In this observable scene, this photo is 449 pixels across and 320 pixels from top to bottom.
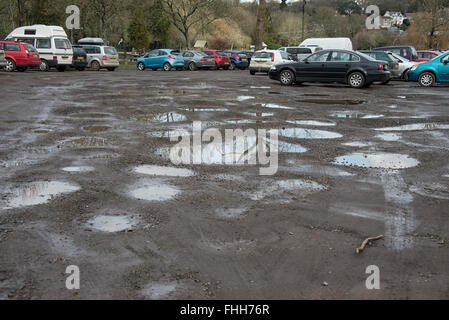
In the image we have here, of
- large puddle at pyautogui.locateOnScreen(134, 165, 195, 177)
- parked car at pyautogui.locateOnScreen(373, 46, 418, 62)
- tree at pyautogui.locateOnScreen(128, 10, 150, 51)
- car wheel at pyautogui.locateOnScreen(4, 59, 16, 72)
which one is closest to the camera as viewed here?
large puddle at pyautogui.locateOnScreen(134, 165, 195, 177)

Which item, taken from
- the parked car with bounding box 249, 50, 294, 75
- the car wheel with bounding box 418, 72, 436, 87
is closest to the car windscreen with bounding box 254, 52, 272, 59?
the parked car with bounding box 249, 50, 294, 75

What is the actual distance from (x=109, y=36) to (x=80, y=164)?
188ft

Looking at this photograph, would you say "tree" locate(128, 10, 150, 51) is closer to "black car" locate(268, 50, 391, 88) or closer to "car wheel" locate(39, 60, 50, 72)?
"car wheel" locate(39, 60, 50, 72)

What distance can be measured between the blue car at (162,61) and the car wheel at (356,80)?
59.7 feet

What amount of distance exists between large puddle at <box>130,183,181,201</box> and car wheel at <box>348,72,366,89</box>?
16.3m

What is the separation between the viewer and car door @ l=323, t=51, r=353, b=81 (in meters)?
21.0

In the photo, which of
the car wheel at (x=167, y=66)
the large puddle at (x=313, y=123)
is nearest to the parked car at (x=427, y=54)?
the car wheel at (x=167, y=66)

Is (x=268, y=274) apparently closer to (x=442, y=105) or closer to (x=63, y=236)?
(x=63, y=236)

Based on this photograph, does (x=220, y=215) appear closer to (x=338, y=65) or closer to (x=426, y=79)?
(x=338, y=65)

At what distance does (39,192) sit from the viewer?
6.09 m

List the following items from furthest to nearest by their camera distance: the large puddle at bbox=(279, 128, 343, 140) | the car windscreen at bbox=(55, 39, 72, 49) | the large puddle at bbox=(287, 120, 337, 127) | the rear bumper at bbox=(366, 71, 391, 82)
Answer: the car windscreen at bbox=(55, 39, 72, 49) < the rear bumper at bbox=(366, 71, 391, 82) < the large puddle at bbox=(287, 120, 337, 127) < the large puddle at bbox=(279, 128, 343, 140)

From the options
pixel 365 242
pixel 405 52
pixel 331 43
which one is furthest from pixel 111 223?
pixel 331 43

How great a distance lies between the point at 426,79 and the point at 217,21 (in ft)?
188
